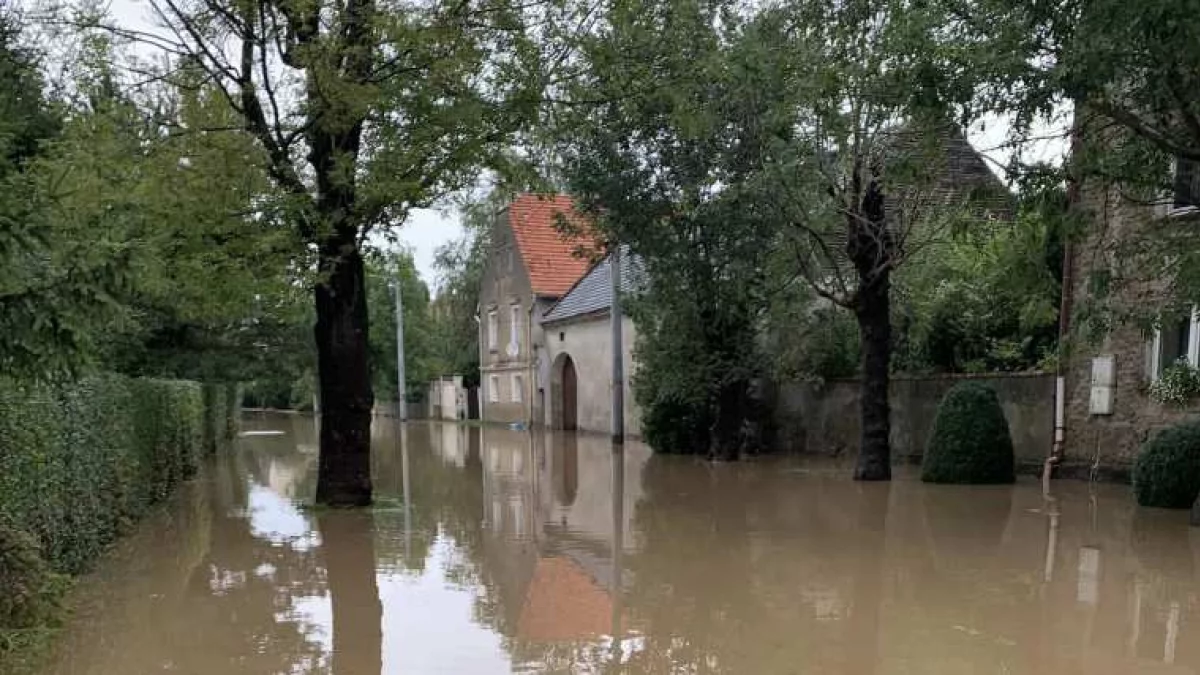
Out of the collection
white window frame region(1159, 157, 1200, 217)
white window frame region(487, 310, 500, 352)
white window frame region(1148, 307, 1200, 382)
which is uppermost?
white window frame region(1159, 157, 1200, 217)

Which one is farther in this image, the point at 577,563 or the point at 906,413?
the point at 906,413

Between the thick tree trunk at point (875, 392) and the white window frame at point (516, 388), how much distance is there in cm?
2054

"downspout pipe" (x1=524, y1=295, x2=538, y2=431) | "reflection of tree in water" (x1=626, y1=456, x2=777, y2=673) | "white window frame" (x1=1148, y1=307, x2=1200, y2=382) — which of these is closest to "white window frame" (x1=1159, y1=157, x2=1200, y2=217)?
"white window frame" (x1=1148, y1=307, x2=1200, y2=382)

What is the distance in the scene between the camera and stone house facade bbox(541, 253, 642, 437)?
2600 centimetres

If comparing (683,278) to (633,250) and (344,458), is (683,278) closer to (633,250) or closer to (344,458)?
(633,250)

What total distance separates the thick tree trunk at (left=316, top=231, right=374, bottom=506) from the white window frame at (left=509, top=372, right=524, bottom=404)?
71.8 ft

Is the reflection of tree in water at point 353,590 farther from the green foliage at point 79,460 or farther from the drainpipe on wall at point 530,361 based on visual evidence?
the drainpipe on wall at point 530,361

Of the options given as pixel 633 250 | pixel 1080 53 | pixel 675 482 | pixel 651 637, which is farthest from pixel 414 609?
pixel 633 250

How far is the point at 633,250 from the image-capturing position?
17.1 meters

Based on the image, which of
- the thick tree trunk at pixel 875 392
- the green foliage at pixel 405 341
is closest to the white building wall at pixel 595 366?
the thick tree trunk at pixel 875 392

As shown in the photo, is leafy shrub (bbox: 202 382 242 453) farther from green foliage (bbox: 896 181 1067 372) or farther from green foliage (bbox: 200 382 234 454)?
green foliage (bbox: 896 181 1067 372)

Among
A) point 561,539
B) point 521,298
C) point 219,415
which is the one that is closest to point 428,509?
point 561,539

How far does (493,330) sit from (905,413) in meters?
21.7

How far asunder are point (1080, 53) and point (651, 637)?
517cm
